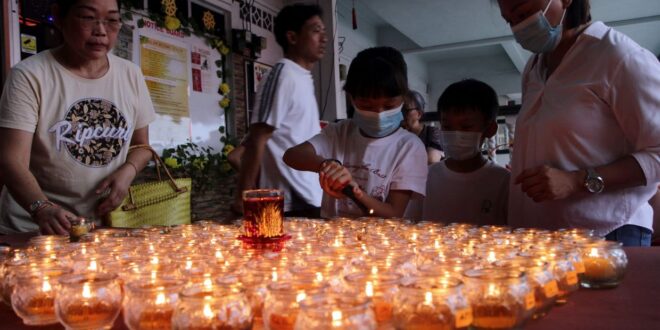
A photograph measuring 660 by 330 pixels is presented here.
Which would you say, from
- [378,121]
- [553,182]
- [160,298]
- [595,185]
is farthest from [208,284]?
[378,121]

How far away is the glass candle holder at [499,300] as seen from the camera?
2.52ft

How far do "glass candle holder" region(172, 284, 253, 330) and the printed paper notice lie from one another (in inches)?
157

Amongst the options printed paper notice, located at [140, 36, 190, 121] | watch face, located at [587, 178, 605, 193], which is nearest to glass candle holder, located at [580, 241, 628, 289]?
watch face, located at [587, 178, 605, 193]

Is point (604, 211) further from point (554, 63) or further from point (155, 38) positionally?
point (155, 38)

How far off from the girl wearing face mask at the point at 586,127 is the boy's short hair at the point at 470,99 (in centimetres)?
39

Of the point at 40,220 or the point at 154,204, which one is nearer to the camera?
the point at 40,220

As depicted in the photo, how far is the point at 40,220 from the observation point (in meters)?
1.82

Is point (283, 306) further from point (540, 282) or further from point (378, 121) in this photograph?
point (378, 121)

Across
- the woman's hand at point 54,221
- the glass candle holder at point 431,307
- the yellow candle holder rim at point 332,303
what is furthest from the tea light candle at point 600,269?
the woman's hand at point 54,221

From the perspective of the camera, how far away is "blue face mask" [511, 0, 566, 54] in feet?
5.76

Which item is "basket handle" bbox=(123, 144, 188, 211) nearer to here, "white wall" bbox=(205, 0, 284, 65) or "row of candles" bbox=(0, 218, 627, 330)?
"row of candles" bbox=(0, 218, 627, 330)

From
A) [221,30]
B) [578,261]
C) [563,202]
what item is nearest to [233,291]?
[578,261]

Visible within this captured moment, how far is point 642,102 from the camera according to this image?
1529 mm

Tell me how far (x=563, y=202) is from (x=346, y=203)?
0.80m
